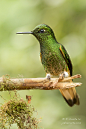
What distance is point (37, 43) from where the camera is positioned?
506cm

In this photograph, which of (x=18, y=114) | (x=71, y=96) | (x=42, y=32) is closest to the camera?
(x=18, y=114)

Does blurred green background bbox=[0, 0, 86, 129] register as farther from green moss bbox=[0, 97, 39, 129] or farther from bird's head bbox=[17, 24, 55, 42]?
green moss bbox=[0, 97, 39, 129]

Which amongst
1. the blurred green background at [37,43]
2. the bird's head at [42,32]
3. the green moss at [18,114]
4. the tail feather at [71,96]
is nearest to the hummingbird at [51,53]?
the bird's head at [42,32]

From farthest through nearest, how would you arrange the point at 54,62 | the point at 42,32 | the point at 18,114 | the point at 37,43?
the point at 37,43, the point at 54,62, the point at 42,32, the point at 18,114

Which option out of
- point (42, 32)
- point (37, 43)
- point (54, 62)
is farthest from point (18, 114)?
point (37, 43)

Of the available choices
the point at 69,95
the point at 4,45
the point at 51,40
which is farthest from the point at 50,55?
the point at 4,45

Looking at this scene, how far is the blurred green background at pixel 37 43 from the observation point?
4707 mm

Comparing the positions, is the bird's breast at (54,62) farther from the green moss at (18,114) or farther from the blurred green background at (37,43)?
the green moss at (18,114)

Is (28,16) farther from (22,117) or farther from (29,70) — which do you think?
(22,117)

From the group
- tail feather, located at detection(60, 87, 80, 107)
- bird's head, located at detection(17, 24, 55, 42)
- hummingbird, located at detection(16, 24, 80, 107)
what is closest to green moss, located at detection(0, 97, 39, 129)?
hummingbird, located at detection(16, 24, 80, 107)

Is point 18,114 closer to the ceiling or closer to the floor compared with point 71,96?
closer to the floor

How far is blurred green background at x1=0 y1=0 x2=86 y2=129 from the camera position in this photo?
4.71 m

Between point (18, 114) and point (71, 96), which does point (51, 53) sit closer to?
point (71, 96)

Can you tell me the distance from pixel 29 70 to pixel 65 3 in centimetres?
214
